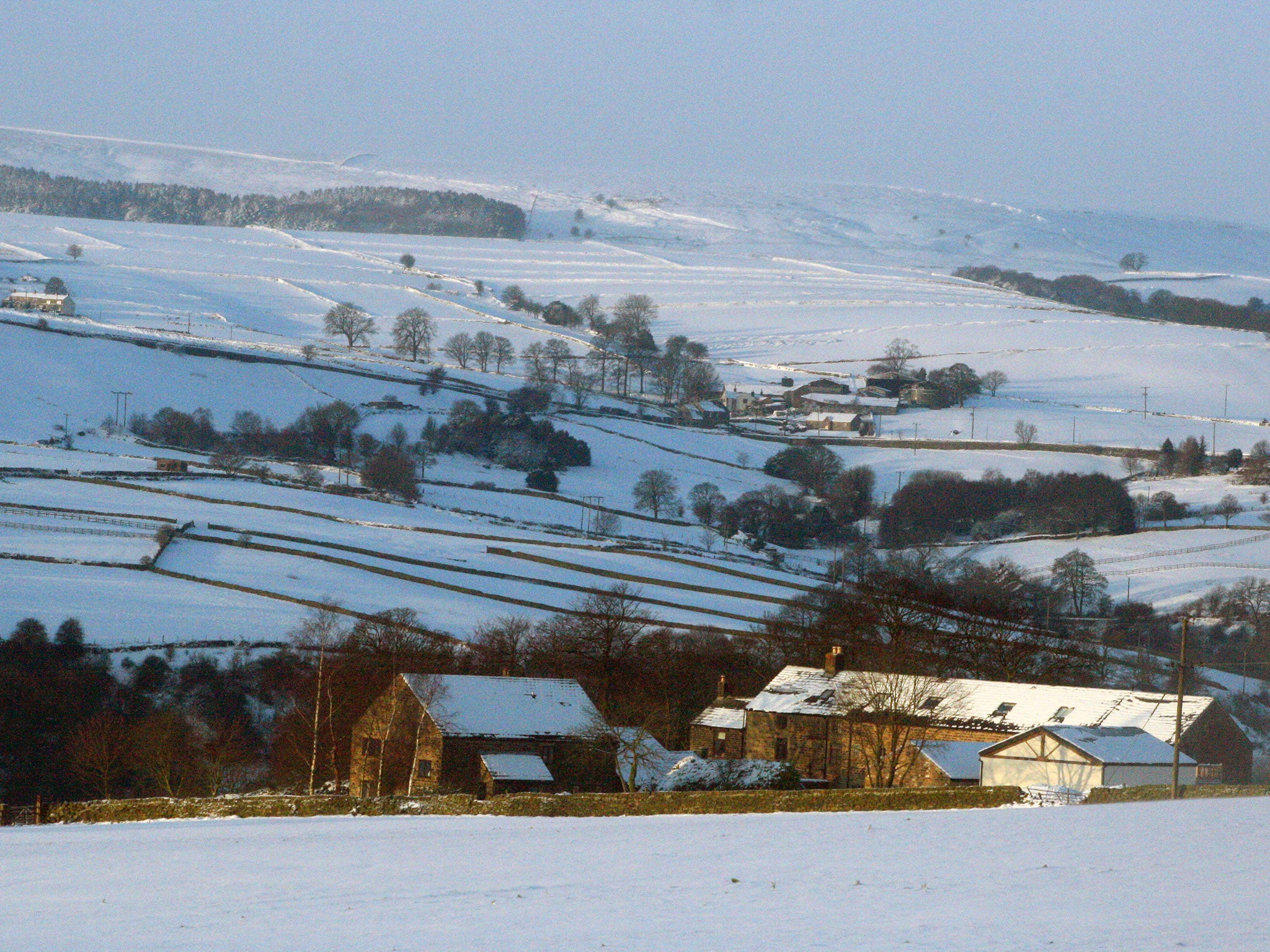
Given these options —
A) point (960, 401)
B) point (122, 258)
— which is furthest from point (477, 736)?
point (122, 258)

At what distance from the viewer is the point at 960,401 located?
112 meters

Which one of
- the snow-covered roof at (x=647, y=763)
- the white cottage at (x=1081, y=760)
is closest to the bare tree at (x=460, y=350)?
the snow-covered roof at (x=647, y=763)

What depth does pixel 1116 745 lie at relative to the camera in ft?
102

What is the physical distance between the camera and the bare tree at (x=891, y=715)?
1348 inches

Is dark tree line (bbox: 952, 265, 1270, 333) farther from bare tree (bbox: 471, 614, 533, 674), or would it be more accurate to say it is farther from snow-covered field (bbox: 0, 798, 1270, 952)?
snow-covered field (bbox: 0, 798, 1270, 952)

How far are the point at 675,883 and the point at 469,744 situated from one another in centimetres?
2248

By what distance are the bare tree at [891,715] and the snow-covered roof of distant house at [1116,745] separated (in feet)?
8.04

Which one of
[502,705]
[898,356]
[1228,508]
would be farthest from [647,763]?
[898,356]

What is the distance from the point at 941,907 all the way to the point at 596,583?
43.7 metres

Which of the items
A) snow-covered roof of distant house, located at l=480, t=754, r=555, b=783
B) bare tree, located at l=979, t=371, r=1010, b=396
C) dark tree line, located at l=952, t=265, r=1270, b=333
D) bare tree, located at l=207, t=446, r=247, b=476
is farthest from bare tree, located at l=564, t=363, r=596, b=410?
dark tree line, located at l=952, t=265, r=1270, b=333

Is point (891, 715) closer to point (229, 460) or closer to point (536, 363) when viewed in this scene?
point (229, 460)

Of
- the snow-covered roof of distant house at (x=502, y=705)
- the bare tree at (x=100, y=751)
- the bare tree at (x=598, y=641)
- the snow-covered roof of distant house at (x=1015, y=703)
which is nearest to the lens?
the snow-covered roof of distant house at (x=1015, y=703)

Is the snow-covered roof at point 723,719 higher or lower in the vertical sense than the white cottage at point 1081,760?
lower

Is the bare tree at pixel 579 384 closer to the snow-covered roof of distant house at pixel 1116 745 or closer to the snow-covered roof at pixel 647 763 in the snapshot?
the snow-covered roof at pixel 647 763
